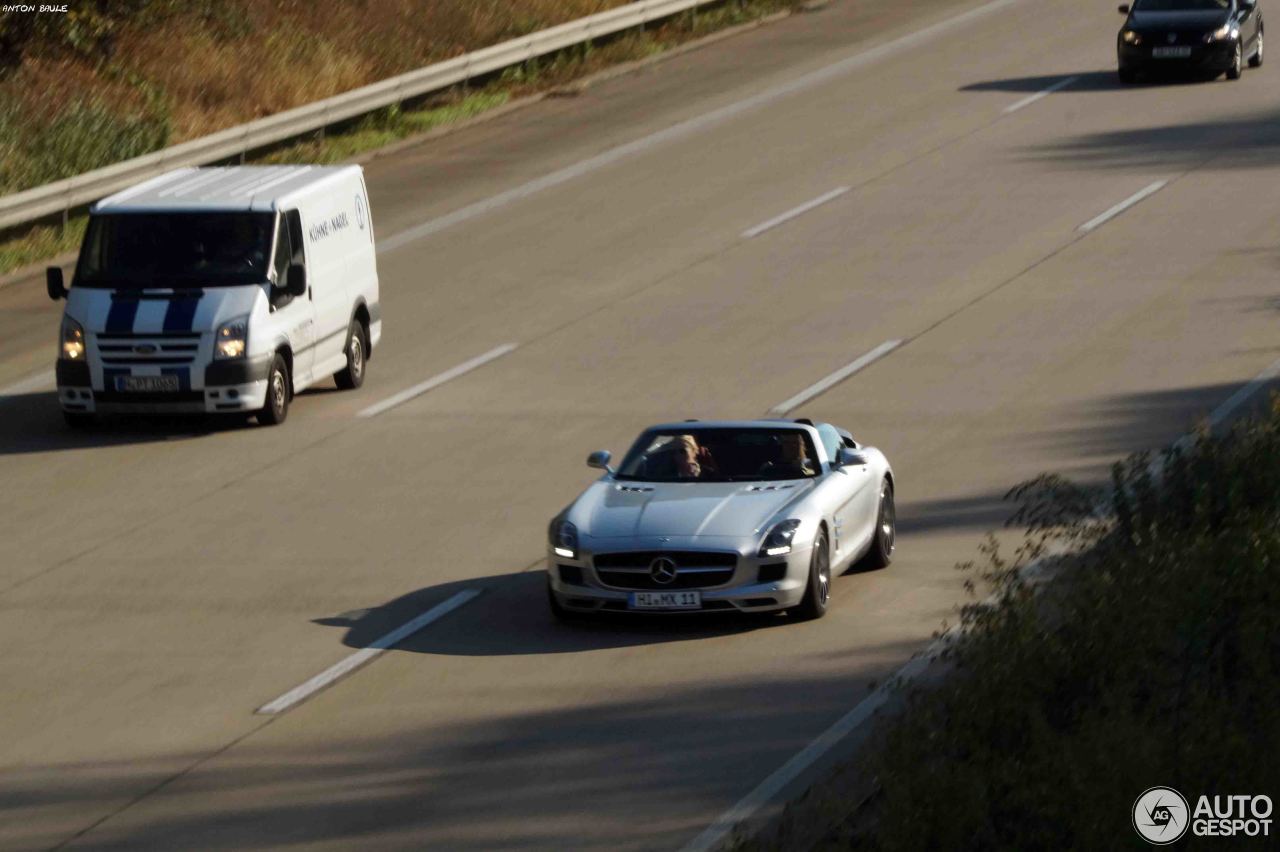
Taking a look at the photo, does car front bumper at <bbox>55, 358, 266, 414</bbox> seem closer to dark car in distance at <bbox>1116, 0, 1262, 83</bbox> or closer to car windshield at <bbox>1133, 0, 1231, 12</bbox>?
dark car in distance at <bbox>1116, 0, 1262, 83</bbox>

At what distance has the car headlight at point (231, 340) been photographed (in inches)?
779

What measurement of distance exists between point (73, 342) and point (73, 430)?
2.98ft

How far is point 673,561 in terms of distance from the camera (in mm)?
13523

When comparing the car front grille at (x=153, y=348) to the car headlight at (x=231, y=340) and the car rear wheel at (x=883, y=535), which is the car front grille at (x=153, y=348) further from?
the car rear wheel at (x=883, y=535)

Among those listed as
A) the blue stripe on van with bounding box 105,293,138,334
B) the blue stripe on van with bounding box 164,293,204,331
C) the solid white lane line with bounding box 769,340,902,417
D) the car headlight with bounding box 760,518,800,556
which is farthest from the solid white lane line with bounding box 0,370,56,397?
the car headlight with bounding box 760,518,800,556

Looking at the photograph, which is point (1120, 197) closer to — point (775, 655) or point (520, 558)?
point (520, 558)

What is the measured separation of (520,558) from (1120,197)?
15427 millimetres

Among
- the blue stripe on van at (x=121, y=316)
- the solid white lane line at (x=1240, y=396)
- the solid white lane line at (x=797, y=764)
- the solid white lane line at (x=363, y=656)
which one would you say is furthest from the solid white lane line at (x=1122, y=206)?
the solid white lane line at (x=797, y=764)

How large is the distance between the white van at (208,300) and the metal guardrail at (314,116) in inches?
260

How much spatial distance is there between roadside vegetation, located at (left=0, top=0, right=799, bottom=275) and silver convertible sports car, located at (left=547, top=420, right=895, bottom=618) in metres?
15.0

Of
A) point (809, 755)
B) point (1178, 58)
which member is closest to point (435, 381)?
point (809, 755)

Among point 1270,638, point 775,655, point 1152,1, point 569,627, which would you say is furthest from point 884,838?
point 1152,1

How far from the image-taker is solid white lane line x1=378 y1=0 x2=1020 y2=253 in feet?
96.3

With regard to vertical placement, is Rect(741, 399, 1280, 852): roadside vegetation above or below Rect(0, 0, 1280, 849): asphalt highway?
above
